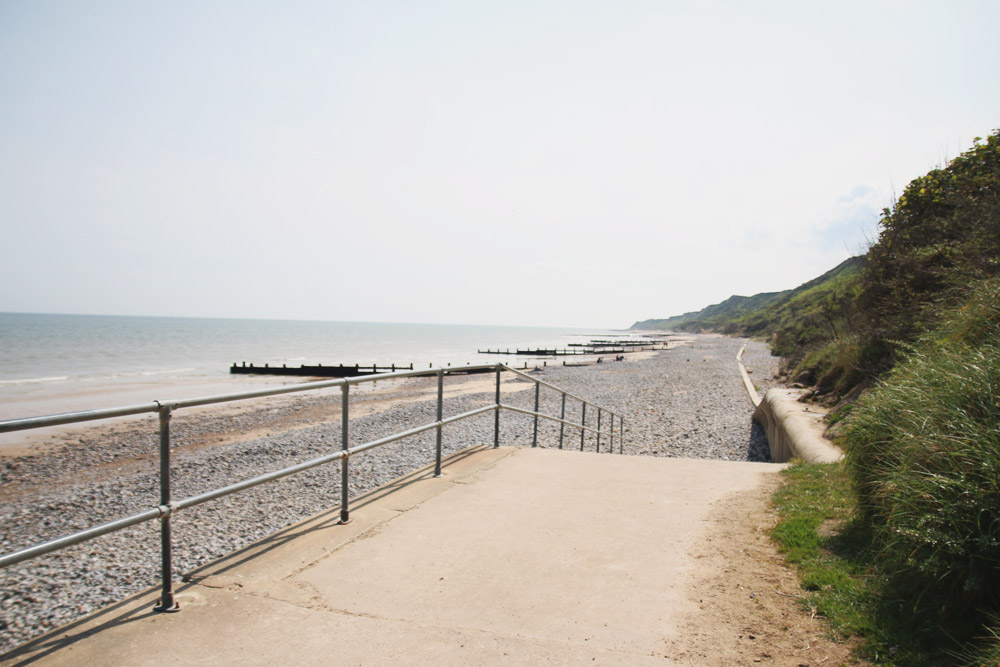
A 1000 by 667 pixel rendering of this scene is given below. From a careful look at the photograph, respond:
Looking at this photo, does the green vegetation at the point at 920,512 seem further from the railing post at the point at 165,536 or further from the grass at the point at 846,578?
the railing post at the point at 165,536

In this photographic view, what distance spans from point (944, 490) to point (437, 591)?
263cm

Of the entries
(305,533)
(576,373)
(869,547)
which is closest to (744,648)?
(869,547)

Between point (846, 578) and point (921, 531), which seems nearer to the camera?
point (921, 531)

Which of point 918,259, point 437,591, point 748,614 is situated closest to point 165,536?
point 437,591

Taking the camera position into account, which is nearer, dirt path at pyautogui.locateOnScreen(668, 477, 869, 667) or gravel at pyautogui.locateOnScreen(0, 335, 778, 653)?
dirt path at pyautogui.locateOnScreen(668, 477, 869, 667)

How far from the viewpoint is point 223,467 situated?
1287 centimetres

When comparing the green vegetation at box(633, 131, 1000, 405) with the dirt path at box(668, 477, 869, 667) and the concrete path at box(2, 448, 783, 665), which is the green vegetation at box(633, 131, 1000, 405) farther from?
the concrete path at box(2, 448, 783, 665)

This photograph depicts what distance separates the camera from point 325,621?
9.96 ft

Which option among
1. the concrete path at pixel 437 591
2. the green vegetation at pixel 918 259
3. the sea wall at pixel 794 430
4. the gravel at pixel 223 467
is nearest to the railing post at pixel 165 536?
the concrete path at pixel 437 591

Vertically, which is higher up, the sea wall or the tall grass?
the tall grass

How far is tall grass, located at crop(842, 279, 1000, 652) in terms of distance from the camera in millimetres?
2693

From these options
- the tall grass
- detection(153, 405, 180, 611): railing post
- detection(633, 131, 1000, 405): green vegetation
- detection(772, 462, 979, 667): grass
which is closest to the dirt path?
detection(772, 462, 979, 667): grass

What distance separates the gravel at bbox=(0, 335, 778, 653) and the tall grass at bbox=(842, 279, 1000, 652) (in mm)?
6032

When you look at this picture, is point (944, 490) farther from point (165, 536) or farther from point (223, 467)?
point (223, 467)
